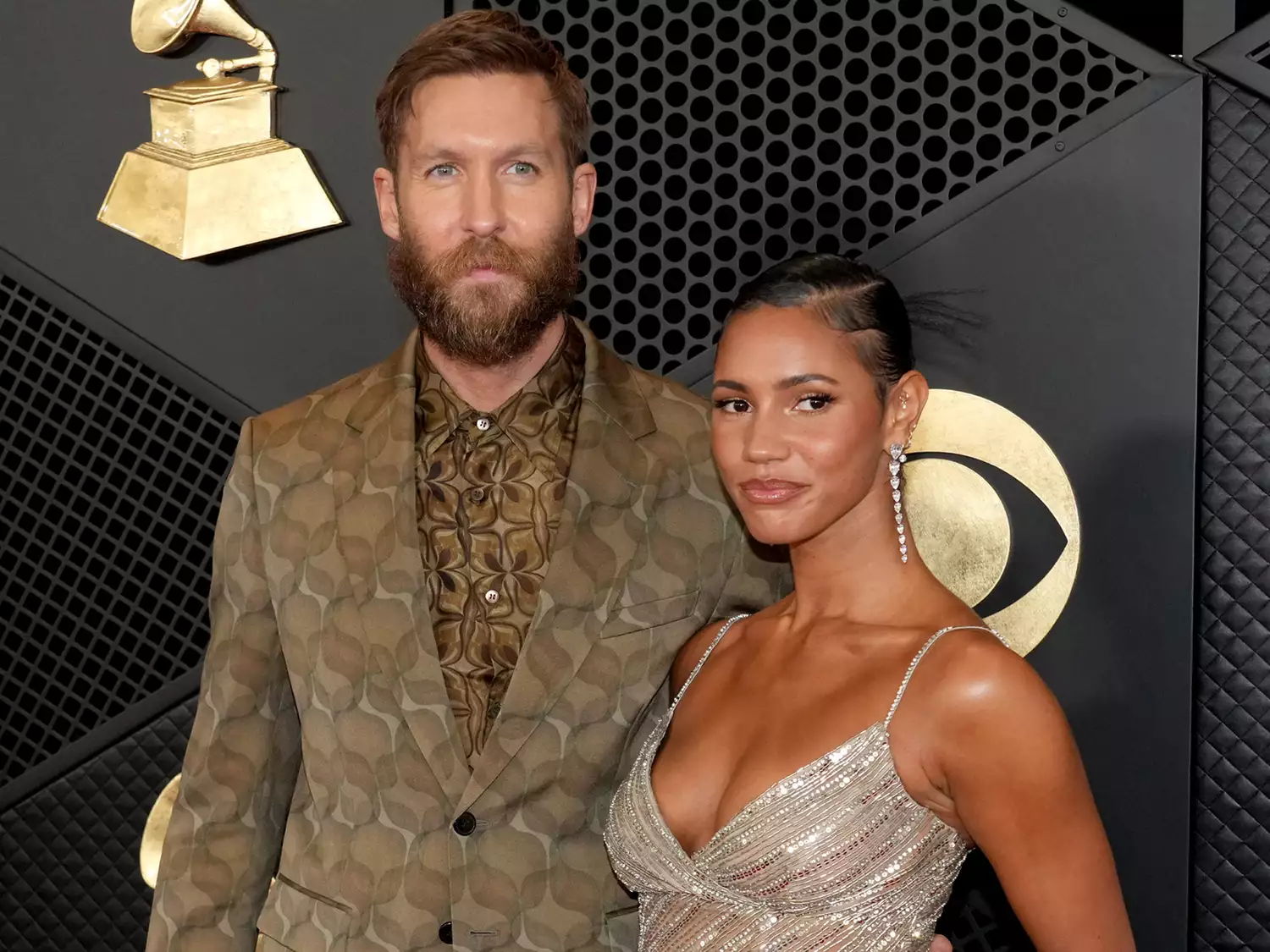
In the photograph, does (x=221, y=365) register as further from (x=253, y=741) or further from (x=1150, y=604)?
(x=1150, y=604)

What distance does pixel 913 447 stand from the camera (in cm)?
218

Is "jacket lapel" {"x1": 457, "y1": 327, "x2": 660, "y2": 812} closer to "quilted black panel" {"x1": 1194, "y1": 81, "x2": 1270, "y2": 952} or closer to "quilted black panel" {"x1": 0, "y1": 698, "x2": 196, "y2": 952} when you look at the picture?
"quilted black panel" {"x1": 1194, "y1": 81, "x2": 1270, "y2": 952}

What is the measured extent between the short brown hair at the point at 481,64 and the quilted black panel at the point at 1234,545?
925mm

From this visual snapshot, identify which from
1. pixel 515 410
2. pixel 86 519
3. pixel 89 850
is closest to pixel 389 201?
pixel 515 410

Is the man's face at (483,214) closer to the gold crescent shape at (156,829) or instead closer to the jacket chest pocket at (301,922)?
the jacket chest pocket at (301,922)

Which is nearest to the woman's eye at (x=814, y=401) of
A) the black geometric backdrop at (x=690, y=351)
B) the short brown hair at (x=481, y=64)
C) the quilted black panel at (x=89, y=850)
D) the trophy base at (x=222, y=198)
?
the short brown hair at (x=481, y=64)

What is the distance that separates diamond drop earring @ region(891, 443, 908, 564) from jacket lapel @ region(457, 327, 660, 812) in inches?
12.5

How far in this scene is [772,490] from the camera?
64.2 inches

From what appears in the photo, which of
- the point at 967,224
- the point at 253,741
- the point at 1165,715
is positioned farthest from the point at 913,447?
the point at 253,741

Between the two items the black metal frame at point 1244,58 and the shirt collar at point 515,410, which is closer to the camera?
the shirt collar at point 515,410

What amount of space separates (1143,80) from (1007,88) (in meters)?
0.20

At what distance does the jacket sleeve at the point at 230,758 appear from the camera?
1874mm

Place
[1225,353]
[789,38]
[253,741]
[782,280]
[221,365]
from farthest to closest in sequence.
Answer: [221,365] < [789,38] < [1225,353] < [253,741] < [782,280]

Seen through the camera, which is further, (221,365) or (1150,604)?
(221,365)
